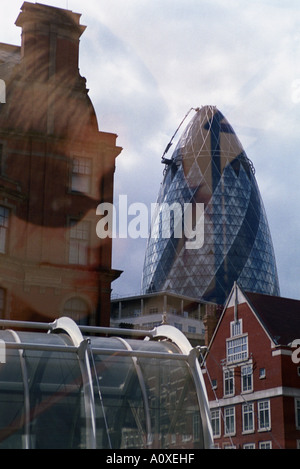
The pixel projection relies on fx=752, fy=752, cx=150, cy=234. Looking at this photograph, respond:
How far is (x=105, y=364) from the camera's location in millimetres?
21703

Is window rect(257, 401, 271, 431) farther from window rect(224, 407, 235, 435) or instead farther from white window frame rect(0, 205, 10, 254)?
white window frame rect(0, 205, 10, 254)

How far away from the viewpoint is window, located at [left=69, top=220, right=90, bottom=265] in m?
45.2

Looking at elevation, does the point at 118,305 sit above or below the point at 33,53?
above

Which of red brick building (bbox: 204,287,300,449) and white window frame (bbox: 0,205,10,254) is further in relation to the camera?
red brick building (bbox: 204,287,300,449)

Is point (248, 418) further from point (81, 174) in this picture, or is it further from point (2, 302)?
point (2, 302)

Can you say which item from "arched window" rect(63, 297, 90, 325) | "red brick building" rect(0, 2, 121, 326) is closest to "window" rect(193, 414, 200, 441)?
"red brick building" rect(0, 2, 121, 326)

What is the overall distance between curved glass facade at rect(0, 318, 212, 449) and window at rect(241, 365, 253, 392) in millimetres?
37364

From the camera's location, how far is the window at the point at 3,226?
141 ft

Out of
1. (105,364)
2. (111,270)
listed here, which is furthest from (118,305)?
(105,364)

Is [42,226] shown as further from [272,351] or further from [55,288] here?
[272,351]

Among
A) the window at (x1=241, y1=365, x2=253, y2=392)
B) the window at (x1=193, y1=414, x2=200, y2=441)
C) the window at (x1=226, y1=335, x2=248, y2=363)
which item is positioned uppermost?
the window at (x1=226, y1=335, x2=248, y2=363)
